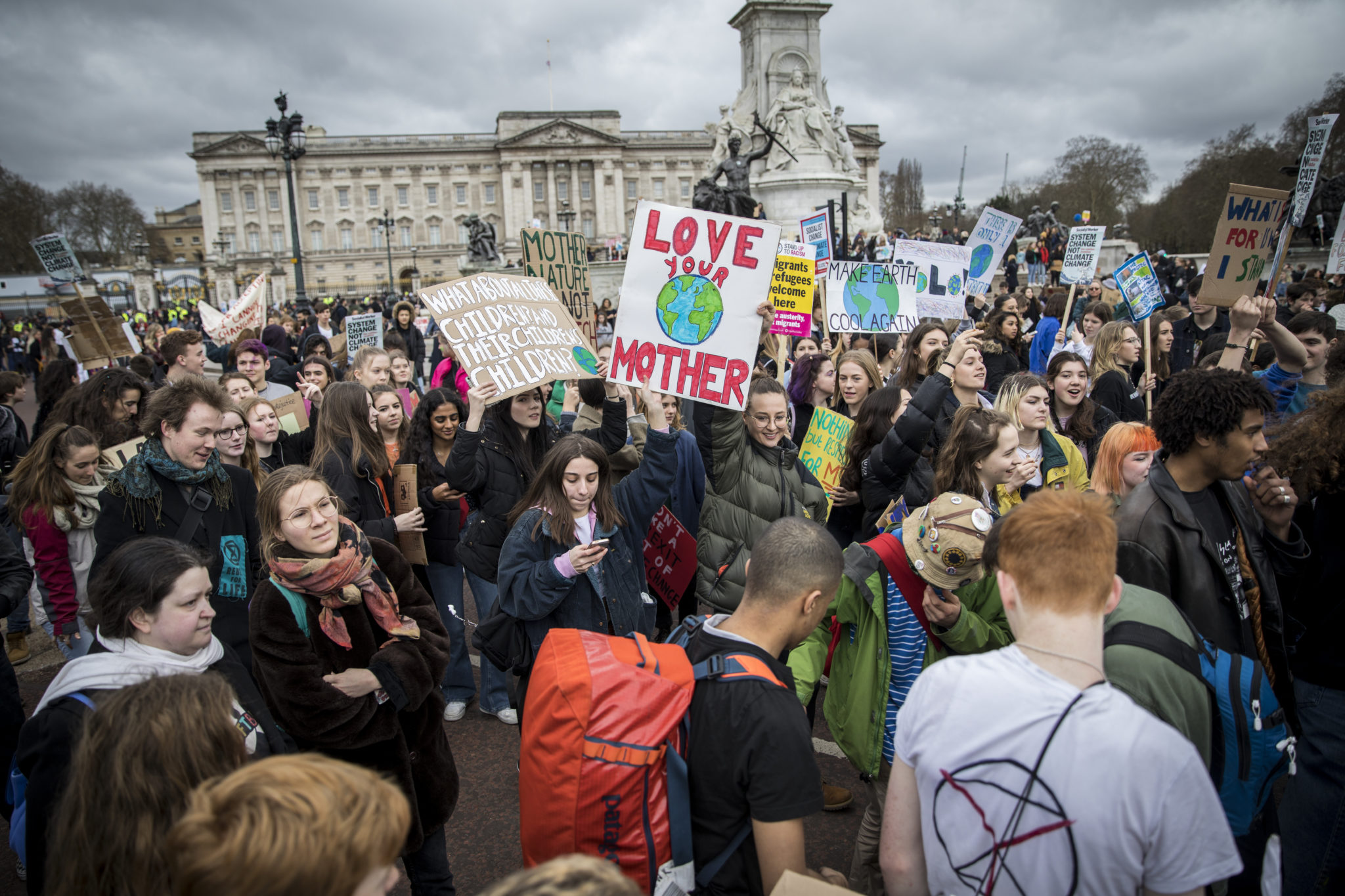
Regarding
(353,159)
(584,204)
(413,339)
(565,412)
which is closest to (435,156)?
(353,159)

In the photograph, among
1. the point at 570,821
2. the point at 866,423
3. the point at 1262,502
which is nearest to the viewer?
the point at 570,821

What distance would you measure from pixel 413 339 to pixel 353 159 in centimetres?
7727

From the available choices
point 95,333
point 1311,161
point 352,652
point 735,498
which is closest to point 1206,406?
point 735,498

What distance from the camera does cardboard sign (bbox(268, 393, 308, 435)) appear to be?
4.89 metres

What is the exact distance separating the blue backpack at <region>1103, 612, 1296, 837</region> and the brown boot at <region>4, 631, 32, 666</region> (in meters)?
6.68

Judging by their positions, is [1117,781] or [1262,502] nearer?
[1117,781]

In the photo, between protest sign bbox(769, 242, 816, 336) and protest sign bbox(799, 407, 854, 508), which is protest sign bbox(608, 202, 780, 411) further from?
protest sign bbox(769, 242, 816, 336)

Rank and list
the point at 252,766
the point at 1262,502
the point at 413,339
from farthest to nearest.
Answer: the point at 413,339
the point at 1262,502
the point at 252,766

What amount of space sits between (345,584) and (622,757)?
1.20 m

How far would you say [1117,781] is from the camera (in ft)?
4.44

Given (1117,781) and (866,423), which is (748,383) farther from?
(1117,781)

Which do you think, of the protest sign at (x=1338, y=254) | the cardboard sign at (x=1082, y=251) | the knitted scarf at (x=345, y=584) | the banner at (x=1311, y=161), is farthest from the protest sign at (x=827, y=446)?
the protest sign at (x=1338, y=254)

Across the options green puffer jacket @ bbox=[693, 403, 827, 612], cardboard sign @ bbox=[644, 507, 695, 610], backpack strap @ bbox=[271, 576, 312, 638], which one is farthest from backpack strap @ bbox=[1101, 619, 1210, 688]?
backpack strap @ bbox=[271, 576, 312, 638]

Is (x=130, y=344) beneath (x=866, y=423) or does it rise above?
above
